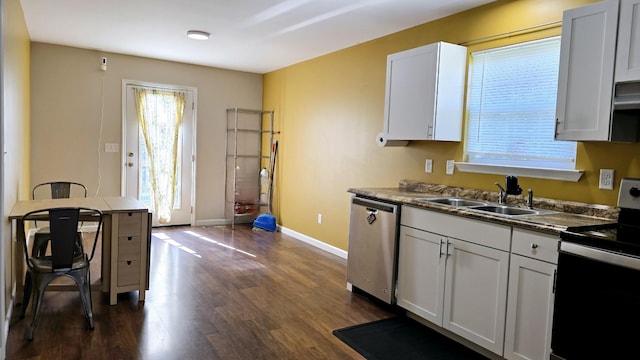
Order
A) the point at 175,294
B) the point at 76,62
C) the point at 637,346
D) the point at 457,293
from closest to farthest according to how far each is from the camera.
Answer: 1. the point at 637,346
2. the point at 457,293
3. the point at 175,294
4. the point at 76,62

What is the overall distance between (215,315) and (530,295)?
2.12 metres

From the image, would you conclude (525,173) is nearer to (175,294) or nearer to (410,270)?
(410,270)

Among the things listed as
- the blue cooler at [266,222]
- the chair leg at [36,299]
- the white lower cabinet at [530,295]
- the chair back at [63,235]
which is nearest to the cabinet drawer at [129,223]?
the chair back at [63,235]

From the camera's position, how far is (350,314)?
11.0 ft

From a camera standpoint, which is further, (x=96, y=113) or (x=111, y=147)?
(x=111, y=147)

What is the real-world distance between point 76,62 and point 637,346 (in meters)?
6.27

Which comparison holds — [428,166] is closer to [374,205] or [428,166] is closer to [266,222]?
[374,205]

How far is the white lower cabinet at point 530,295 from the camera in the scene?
2.28 metres

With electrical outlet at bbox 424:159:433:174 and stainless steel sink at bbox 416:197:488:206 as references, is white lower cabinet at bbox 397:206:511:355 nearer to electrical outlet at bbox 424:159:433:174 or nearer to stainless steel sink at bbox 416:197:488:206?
stainless steel sink at bbox 416:197:488:206

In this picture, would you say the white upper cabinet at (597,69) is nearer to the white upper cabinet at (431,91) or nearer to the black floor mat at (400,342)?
the white upper cabinet at (431,91)

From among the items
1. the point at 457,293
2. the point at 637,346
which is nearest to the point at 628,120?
the point at 637,346

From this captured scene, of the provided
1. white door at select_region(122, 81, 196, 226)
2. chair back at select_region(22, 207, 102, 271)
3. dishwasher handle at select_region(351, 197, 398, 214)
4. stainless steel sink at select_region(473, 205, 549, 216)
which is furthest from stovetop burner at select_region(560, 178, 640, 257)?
white door at select_region(122, 81, 196, 226)

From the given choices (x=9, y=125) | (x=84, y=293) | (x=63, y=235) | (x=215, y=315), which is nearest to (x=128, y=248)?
(x=84, y=293)

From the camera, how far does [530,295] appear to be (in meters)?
2.37
